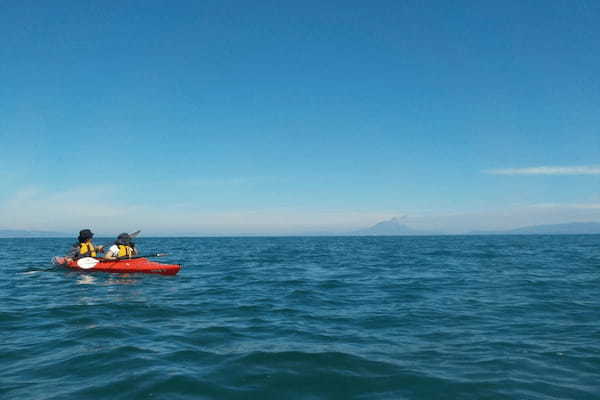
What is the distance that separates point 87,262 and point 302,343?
16.8m

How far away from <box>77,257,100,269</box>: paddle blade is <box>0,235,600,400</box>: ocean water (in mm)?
4877

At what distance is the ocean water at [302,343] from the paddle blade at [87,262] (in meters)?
4.88

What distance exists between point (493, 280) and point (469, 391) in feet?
46.2

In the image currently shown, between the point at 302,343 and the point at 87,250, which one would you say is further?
the point at 87,250

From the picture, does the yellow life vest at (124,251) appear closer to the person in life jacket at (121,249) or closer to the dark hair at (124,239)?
the person in life jacket at (121,249)

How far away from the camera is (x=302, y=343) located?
8.38 metres

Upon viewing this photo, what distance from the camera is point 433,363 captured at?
706 cm

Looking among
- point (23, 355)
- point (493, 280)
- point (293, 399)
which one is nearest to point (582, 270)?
point (493, 280)

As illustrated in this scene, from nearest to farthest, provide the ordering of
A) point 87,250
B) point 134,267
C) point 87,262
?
point 134,267
point 87,262
point 87,250

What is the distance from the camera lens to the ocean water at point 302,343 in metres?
6.12

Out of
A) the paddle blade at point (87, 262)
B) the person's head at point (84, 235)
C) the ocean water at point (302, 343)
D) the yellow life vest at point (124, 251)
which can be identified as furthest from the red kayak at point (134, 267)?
the ocean water at point (302, 343)

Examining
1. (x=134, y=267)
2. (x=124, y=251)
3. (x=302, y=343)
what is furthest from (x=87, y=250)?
(x=302, y=343)

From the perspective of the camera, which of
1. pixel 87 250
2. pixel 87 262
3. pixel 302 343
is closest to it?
pixel 302 343

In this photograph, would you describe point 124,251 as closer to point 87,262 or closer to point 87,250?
point 87,262
